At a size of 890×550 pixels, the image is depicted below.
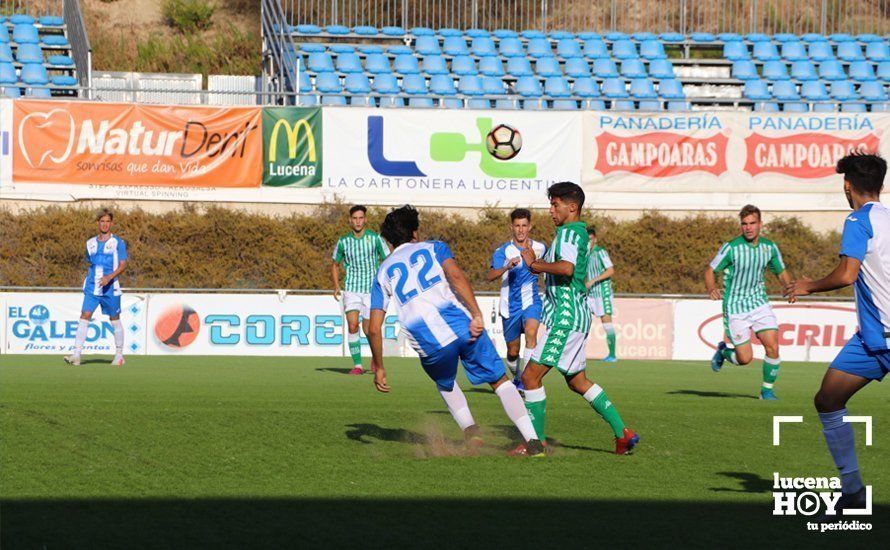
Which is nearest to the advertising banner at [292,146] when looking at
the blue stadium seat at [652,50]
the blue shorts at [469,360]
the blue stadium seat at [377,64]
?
the blue stadium seat at [377,64]

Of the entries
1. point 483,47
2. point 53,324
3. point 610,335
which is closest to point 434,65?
point 483,47

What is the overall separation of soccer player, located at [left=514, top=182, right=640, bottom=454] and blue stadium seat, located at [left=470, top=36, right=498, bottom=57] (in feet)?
76.8

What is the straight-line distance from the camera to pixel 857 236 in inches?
257

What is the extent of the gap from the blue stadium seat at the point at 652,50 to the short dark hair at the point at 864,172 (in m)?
26.3

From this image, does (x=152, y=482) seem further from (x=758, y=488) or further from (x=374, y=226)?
(x=374, y=226)

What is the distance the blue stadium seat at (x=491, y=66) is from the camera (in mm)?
30594

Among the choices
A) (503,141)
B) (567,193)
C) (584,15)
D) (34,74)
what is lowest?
(567,193)

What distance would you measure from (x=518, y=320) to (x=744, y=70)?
20694mm

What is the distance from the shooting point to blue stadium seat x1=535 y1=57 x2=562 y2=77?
30.9 m

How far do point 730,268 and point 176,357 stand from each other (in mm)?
10814

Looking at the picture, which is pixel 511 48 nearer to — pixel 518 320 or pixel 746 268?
pixel 746 268

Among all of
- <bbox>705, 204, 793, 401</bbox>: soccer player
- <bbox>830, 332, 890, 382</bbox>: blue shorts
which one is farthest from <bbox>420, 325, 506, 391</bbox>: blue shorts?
<bbox>705, 204, 793, 401</bbox>: soccer player

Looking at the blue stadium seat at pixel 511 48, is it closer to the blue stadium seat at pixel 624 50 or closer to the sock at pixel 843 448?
the blue stadium seat at pixel 624 50

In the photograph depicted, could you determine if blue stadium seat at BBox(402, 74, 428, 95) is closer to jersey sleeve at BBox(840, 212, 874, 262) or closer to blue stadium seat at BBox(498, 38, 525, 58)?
blue stadium seat at BBox(498, 38, 525, 58)
